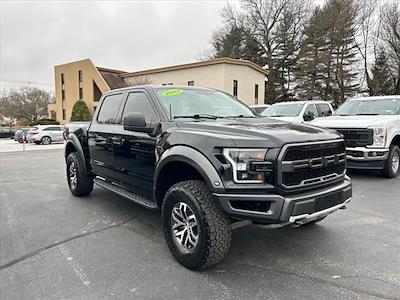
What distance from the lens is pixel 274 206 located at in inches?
107

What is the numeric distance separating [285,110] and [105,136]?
8.13 m

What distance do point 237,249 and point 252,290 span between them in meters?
0.86

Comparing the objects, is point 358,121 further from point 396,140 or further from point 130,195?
point 130,195

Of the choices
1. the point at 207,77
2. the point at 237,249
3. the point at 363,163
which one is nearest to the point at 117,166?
the point at 237,249

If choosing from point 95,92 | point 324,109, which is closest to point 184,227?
point 324,109

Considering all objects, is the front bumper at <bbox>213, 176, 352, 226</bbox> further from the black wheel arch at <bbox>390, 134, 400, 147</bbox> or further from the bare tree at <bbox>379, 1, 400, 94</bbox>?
the bare tree at <bbox>379, 1, 400, 94</bbox>

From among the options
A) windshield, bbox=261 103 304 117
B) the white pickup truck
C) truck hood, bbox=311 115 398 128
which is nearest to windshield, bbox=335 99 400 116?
the white pickup truck

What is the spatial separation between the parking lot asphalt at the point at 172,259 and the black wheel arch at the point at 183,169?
0.77m

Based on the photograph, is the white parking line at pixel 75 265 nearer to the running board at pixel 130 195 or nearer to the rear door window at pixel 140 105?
the running board at pixel 130 195

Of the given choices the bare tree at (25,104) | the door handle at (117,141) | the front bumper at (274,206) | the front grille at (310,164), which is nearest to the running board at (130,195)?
the door handle at (117,141)

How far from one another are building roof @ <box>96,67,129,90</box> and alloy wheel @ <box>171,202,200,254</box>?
34.2 m

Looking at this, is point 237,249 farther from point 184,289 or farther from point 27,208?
point 27,208

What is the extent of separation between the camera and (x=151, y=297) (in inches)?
107

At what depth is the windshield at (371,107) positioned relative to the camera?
8.10 m
